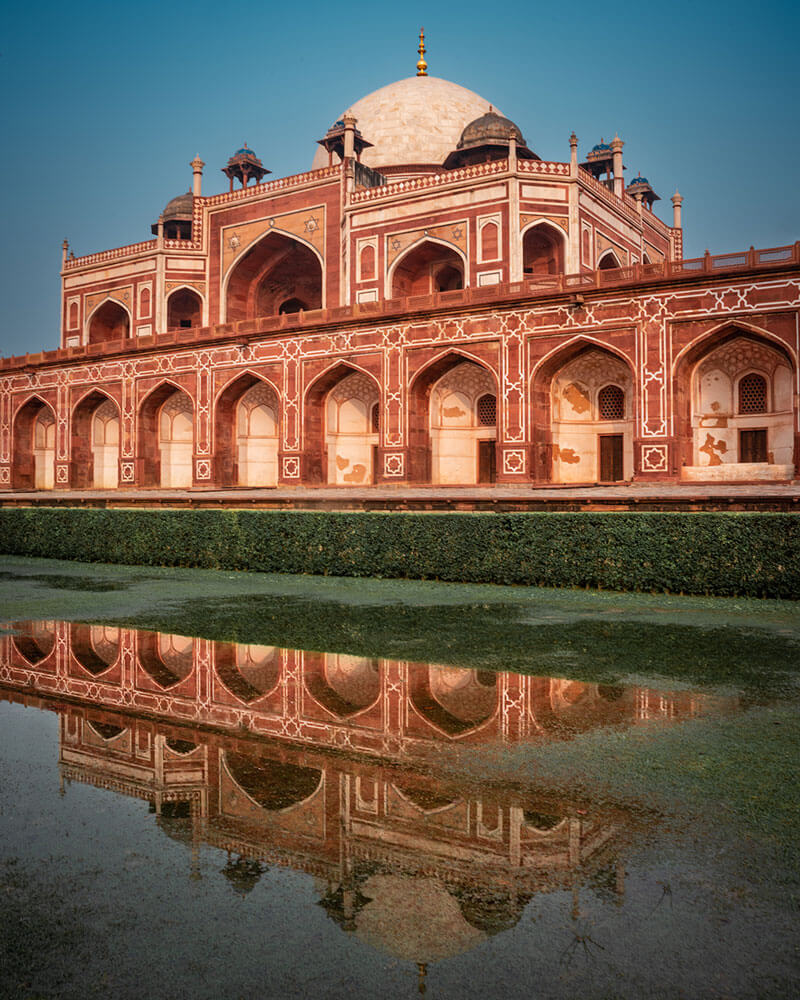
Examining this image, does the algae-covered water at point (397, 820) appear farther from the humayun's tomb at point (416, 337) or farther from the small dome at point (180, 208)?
the small dome at point (180, 208)

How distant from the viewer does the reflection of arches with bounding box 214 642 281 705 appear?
4.94 meters

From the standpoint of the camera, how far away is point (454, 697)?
4.79 metres

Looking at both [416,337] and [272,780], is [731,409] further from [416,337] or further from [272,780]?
[272,780]

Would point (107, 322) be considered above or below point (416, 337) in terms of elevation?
above

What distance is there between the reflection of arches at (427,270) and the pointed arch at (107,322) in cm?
1282

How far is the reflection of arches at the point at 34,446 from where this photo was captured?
97.3 ft

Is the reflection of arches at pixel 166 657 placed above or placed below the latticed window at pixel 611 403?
below

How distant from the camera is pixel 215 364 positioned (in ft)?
82.6

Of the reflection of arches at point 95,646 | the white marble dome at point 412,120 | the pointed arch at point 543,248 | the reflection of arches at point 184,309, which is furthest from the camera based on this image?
the reflection of arches at point 184,309

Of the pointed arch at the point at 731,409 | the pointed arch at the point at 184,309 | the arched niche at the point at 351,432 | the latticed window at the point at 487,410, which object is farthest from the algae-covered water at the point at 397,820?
the pointed arch at the point at 184,309

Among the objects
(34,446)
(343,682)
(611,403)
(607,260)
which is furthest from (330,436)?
(343,682)

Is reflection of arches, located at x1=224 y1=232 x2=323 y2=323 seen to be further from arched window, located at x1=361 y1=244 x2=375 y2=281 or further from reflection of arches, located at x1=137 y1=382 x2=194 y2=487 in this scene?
reflection of arches, located at x1=137 y1=382 x2=194 y2=487

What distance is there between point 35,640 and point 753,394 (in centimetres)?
1800

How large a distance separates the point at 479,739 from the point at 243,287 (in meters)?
29.4
